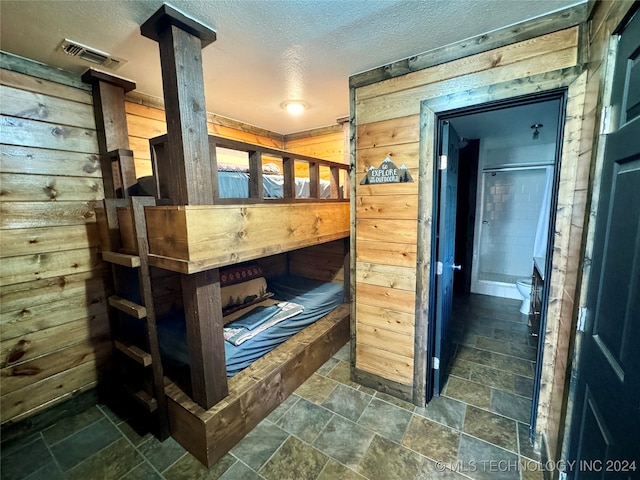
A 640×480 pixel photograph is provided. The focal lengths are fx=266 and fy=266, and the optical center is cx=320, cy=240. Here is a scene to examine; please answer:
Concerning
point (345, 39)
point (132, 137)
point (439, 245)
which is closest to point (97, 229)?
point (132, 137)

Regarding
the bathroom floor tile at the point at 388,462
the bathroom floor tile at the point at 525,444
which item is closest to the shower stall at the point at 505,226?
the bathroom floor tile at the point at 525,444

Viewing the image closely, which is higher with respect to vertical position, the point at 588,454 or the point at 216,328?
the point at 216,328

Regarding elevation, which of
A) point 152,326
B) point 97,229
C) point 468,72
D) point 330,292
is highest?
point 468,72

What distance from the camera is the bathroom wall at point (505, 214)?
3875 millimetres

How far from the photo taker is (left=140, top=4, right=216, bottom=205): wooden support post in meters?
1.35

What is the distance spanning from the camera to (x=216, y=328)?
1591mm

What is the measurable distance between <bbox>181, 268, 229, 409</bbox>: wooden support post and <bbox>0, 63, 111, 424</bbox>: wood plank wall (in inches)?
43.9

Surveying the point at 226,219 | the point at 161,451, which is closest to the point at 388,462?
the point at 161,451

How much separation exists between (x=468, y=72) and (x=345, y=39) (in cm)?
76

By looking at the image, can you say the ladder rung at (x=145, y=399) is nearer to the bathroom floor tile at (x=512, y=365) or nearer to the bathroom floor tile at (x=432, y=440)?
the bathroom floor tile at (x=432, y=440)

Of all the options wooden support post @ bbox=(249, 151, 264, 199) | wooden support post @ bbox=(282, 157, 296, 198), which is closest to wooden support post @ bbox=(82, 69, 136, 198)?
wooden support post @ bbox=(249, 151, 264, 199)

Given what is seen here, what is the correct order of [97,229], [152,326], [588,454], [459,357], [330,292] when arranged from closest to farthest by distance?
[588,454] < [152,326] < [97,229] < [459,357] < [330,292]

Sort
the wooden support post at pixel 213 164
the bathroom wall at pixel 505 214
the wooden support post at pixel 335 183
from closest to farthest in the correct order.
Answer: the wooden support post at pixel 213 164
the wooden support post at pixel 335 183
the bathroom wall at pixel 505 214

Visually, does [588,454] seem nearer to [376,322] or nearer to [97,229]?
[376,322]
